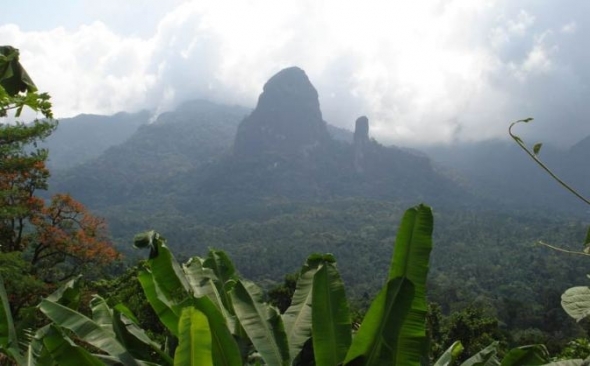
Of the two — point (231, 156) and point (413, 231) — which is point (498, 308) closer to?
point (413, 231)

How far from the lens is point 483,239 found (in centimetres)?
8825

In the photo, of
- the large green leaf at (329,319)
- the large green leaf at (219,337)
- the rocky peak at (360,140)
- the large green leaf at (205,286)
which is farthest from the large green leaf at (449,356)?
the rocky peak at (360,140)

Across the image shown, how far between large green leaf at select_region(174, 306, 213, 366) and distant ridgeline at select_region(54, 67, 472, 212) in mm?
130380

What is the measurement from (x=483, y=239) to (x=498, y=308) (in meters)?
53.8

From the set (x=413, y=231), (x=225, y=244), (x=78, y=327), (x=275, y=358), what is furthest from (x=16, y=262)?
(x=225, y=244)

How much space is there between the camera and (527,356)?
254 cm

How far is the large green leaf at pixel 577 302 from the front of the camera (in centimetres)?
130

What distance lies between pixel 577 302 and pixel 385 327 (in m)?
1.24

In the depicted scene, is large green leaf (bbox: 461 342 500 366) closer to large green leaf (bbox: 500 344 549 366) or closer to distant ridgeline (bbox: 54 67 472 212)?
large green leaf (bbox: 500 344 549 366)

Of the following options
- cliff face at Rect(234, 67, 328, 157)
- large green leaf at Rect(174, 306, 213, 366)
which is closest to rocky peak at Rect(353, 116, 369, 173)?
cliff face at Rect(234, 67, 328, 157)

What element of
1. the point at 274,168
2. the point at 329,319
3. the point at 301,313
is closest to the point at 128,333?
the point at 301,313

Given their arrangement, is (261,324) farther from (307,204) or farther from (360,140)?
(360,140)

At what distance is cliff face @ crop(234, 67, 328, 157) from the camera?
154 m

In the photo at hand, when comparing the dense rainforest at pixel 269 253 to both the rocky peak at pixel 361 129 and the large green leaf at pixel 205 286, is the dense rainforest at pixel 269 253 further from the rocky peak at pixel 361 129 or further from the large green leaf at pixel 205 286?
the rocky peak at pixel 361 129
